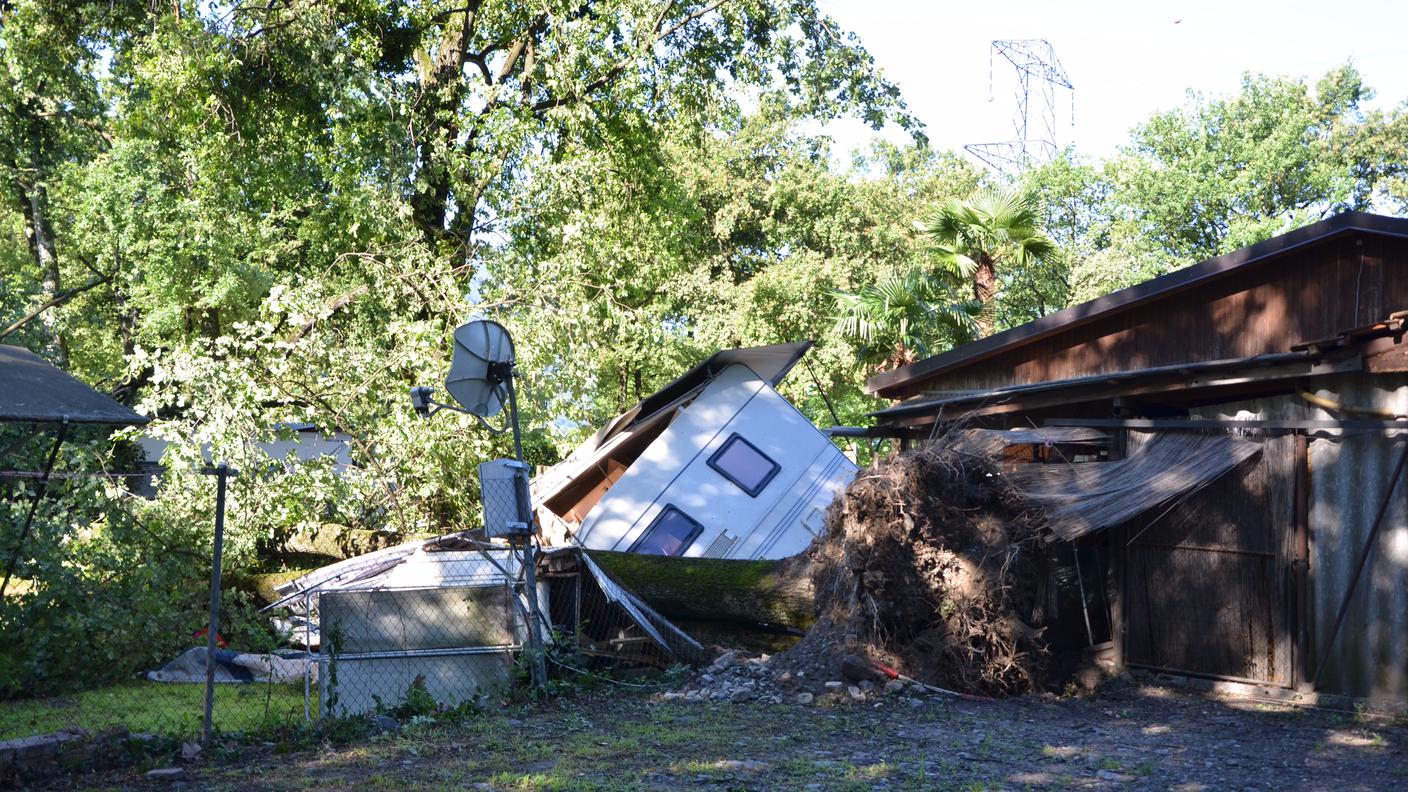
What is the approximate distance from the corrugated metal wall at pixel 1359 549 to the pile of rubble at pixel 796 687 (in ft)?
10.8

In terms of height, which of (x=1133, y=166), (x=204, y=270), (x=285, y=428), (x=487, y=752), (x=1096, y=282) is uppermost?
(x=1133, y=166)

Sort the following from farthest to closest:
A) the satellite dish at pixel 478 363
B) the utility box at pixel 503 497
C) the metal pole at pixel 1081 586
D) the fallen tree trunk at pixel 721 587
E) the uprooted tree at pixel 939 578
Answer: the fallen tree trunk at pixel 721 587, the metal pole at pixel 1081 586, the satellite dish at pixel 478 363, the uprooted tree at pixel 939 578, the utility box at pixel 503 497

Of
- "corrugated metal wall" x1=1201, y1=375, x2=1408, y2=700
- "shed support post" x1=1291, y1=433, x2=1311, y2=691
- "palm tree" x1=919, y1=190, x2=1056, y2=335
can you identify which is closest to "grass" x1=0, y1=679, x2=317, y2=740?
"shed support post" x1=1291, y1=433, x2=1311, y2=691

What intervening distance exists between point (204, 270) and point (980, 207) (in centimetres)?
1469

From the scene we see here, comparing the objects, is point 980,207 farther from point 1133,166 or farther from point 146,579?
point 1133,166

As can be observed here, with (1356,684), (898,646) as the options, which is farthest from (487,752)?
(1356,684)

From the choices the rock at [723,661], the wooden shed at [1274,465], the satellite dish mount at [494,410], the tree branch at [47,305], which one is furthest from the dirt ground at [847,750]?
the tree branch at [47,305]

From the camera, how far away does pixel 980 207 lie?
20469 mm

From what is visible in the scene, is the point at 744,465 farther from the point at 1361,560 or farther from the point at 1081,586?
the point at 1361,560

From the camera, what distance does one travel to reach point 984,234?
20797 millimetres

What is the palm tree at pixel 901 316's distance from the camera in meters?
21.0

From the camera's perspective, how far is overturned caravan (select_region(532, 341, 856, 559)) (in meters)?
14.9

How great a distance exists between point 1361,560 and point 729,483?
808 centimetres

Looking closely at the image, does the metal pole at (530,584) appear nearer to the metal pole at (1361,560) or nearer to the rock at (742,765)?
the rock at (742,765)
